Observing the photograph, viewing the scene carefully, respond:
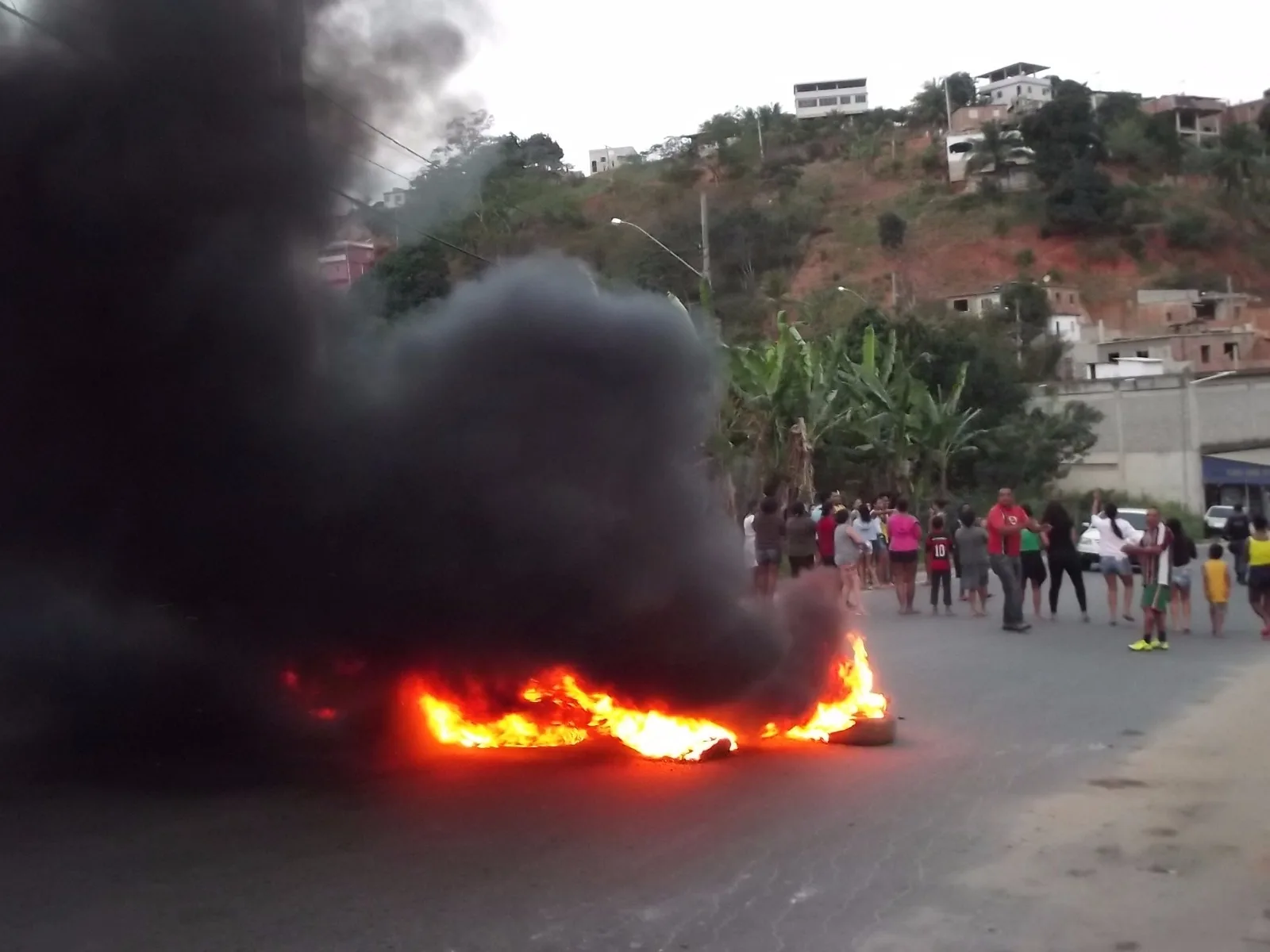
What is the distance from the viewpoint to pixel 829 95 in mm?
126375

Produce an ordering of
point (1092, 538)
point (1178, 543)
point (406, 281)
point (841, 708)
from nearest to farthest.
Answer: point (841, 708)
point (406, 281)
point (1178, 543)
point (1092, 538)

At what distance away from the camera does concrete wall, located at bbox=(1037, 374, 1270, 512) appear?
45.4 m

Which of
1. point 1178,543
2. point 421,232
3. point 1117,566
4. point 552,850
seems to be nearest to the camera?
point 552,850

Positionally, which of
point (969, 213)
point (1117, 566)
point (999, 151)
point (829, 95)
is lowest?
point (1117, 566)

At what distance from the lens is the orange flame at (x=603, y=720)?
349 inches

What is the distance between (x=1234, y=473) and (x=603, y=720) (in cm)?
4109

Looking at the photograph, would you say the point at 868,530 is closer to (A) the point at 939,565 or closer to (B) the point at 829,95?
(A) the point at 939,565

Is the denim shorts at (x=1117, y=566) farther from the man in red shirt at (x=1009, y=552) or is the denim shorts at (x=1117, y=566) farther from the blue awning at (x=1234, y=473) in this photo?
the blue awning at (x=1234, y=473)

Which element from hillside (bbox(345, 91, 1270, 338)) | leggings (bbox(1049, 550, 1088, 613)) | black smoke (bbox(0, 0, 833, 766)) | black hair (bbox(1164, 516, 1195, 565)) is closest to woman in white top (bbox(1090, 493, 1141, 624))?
leggings (bbox(1049, 550, 1088, 613))

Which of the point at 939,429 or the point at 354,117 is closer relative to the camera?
the point at 354,117

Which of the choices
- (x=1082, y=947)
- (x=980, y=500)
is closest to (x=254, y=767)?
(x=1082, y=947)

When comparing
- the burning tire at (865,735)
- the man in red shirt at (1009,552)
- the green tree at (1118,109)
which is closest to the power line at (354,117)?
the burning tire at (865,735)

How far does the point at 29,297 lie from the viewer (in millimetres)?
8445

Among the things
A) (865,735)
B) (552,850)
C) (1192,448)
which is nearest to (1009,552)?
(865,735)
